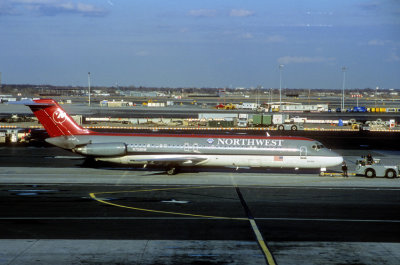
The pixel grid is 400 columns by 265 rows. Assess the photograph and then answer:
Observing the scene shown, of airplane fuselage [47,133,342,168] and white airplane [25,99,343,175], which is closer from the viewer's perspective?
white airplane [25,99,343,175]

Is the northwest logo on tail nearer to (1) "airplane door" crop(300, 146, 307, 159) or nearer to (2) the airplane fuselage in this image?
(2) the airplane fuselage

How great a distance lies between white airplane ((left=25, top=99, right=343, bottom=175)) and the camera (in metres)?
39.1

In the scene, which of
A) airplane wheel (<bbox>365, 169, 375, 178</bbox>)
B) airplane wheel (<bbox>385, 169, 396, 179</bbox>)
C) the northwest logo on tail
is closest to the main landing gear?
the northwest logo on tail

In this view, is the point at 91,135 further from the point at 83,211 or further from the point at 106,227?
the point at 106,227

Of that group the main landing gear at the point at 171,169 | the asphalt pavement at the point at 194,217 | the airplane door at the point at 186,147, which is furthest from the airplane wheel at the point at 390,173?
the main landing gear at the point at 171,169

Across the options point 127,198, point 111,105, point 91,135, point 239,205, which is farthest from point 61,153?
point 111,105

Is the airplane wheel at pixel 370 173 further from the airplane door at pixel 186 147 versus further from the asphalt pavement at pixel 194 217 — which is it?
the airplane door at pixel 186 147

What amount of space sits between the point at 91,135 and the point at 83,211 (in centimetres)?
1402

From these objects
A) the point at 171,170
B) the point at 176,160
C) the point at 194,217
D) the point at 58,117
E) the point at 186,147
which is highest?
the point at 58,117

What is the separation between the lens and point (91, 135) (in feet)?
133

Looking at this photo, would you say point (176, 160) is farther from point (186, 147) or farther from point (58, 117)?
point (58, 117)

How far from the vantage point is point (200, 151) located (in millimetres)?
39406

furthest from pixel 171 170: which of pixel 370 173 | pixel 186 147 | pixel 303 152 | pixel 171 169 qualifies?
pixel 370 173

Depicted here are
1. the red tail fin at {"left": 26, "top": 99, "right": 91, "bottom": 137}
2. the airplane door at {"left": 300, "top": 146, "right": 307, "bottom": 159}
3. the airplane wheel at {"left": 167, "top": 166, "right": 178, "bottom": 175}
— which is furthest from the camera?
the red tail fin at {"left": 26, "top": 99, "right": 91, "bottom": 137}
